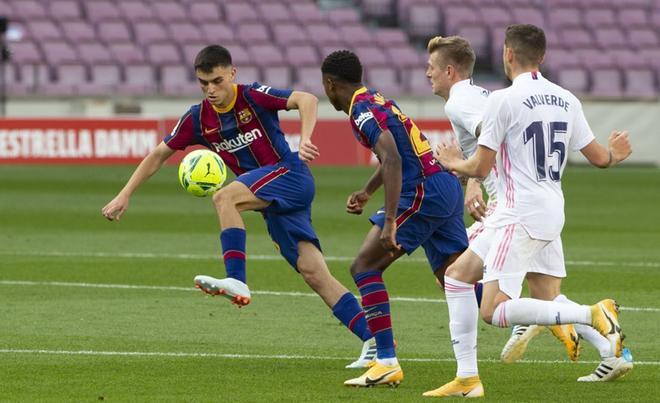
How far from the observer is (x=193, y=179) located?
9.35 m

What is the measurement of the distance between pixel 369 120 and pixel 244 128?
159 centimetres

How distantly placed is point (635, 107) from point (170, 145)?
24.4 m

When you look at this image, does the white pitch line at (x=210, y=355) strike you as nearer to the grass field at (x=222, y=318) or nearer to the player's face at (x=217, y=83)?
the grass field at (x=222, y=318)

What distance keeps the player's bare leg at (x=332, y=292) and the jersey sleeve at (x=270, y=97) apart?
0.88 metres

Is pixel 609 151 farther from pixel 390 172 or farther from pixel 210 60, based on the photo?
pixel 210 60

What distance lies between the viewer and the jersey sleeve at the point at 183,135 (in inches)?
366

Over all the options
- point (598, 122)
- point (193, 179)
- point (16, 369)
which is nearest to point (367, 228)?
point (193, 179)

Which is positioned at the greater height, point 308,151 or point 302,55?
point 308,151

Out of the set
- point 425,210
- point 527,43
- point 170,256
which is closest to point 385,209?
point 425,210

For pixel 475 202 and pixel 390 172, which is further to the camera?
pixel 475 202

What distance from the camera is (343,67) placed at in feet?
26.1

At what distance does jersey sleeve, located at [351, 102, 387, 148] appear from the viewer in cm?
774

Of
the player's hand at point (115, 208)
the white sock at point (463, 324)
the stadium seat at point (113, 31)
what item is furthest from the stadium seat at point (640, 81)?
the white sock at point (463, 324)

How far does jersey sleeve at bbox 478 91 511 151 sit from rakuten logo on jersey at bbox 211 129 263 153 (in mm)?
2325
